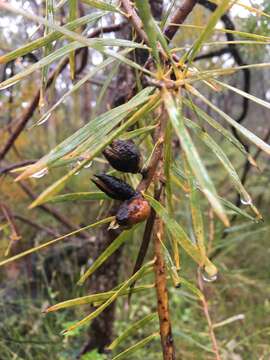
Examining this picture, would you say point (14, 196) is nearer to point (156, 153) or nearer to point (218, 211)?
point (156, 153)

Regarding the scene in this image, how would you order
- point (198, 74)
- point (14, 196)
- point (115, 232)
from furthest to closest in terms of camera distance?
1. point (14, 196)
2. point (115, 232)
3. point (198, 74)

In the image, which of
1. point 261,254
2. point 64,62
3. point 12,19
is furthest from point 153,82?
point 261,254

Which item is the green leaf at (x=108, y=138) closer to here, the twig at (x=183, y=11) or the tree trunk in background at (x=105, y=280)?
the twig at (x=183, y=11)

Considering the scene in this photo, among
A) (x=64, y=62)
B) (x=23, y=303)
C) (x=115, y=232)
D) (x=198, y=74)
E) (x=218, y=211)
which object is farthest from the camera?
(x=23, y=303)

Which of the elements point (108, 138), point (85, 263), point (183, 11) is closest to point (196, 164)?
point (108, 138)

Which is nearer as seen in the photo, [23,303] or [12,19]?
[23,303]

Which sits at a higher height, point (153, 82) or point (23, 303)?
point (153, 82)

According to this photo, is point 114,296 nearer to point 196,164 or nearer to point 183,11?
point 196,164

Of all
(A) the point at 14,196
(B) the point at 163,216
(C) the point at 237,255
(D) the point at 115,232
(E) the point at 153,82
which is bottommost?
(C) the point at 237,255
